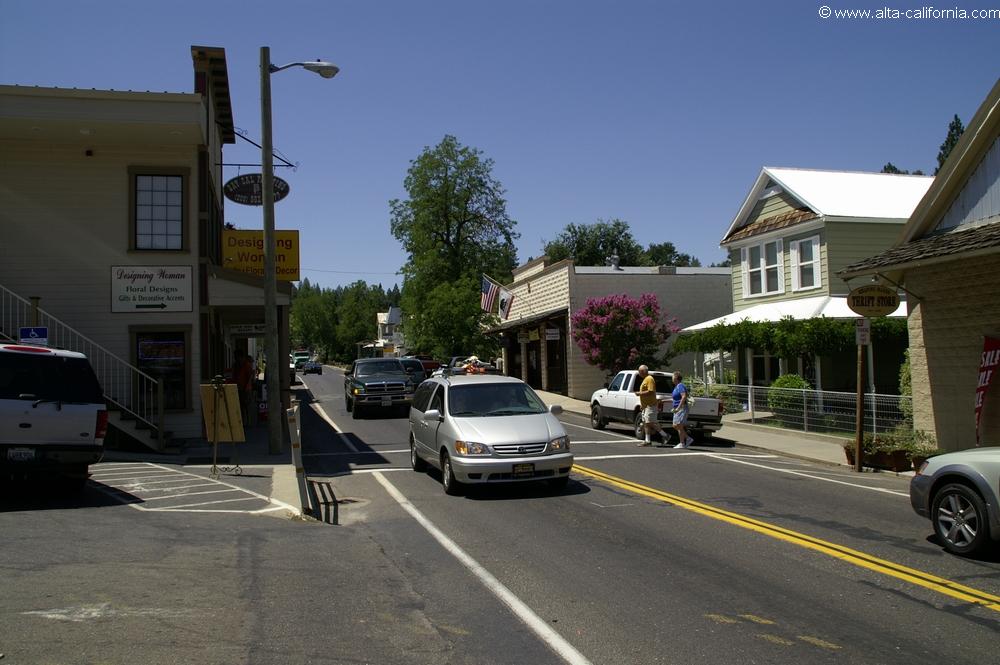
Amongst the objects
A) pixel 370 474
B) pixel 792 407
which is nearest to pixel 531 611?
pixel 370 474

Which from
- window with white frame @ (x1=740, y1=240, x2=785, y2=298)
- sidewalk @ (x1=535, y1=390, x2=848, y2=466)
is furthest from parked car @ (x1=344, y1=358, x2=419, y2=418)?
window with white frame @ (x1=740, y1=240, x2=785, y2=298)

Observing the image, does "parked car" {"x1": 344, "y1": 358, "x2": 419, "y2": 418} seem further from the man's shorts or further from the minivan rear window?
the minivan rear window

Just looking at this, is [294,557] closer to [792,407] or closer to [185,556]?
[185,556]

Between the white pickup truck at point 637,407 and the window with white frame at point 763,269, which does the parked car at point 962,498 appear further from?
the window with white frame at point 763,269

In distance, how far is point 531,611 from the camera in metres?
6.31

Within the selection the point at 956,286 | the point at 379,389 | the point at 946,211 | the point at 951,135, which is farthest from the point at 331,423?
the point at 951,135

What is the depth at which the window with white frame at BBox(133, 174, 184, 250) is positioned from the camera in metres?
18.3

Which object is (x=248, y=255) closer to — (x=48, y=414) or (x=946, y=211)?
(x=48, y=414)

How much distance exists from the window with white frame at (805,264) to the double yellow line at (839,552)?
1513 cm

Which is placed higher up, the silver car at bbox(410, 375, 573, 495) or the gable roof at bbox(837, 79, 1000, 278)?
the gable roof at bbox(837, 79, 1000, 278)

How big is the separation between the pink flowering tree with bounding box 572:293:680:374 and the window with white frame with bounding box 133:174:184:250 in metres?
15.9

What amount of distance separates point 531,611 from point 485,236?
57.0 metres

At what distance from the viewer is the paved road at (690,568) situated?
5562mm

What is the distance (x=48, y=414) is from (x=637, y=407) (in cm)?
1350
